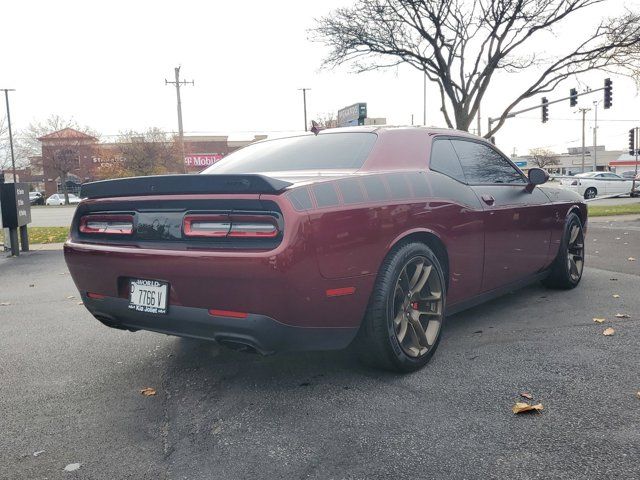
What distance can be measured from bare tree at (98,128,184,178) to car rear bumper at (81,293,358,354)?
1596 inches

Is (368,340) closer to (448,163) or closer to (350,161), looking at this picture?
(350,161)

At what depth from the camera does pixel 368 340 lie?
2.95 meters

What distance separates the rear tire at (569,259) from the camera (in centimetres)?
507

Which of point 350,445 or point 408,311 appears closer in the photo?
point 350,445

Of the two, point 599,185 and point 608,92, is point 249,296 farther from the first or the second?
point 599,185

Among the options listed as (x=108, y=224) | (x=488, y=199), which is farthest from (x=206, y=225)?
(x=488, y=199)

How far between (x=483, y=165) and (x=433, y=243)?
1148 millimetres

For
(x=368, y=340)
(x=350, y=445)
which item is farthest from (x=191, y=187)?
(x=350, y=445)

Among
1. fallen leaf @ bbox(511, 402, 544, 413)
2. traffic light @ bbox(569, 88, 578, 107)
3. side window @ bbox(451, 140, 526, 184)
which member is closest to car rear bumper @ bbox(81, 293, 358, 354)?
fallen leaf @ bbox(511, 402, 544, 413)

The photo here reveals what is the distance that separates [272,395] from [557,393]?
1.50 metres

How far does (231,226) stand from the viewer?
8.56 feet

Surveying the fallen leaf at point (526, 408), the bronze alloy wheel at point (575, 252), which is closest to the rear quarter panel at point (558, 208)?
the bronze alloy wheel at point (575, 252)

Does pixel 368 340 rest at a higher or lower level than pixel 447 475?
higher

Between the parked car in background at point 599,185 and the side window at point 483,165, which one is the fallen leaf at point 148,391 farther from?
the parked car in background at point 599,185
